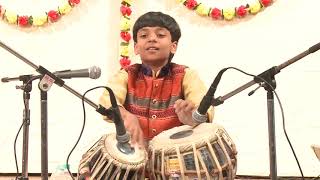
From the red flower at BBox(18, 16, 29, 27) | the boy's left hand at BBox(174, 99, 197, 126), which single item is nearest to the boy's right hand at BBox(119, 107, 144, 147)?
the boy's left hand at BBox(174, 99, 197, 126)

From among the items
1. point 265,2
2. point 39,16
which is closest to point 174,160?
point 265,2

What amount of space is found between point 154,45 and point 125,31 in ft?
4.24

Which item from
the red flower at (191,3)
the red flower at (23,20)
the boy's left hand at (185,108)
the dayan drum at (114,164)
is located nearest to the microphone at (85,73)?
the dayan drum at (114,164)

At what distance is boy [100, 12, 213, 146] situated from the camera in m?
2.34

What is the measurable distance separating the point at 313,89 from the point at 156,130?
1.72m

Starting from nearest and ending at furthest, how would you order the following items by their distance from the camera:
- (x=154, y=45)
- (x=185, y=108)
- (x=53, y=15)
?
(x=185, y=108) < (x=154, y=45) < (x=53, y=15)

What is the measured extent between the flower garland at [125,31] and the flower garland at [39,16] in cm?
41

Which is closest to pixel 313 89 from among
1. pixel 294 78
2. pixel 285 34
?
pixel 294 78

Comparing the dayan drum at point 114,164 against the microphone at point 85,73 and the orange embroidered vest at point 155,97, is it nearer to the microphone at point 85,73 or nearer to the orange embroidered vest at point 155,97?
the microphone at point 85,73

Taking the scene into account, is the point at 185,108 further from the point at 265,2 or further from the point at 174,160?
the point at 265,2

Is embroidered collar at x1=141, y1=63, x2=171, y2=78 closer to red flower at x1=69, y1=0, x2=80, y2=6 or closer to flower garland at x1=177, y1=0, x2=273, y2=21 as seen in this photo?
flower garland at x1=177, y1=0, x2=273, y2=21

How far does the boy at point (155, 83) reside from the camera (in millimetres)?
2340

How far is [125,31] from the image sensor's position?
3.60 meters

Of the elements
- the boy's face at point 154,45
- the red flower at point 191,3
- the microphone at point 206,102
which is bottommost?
the microphone at point 206,102
